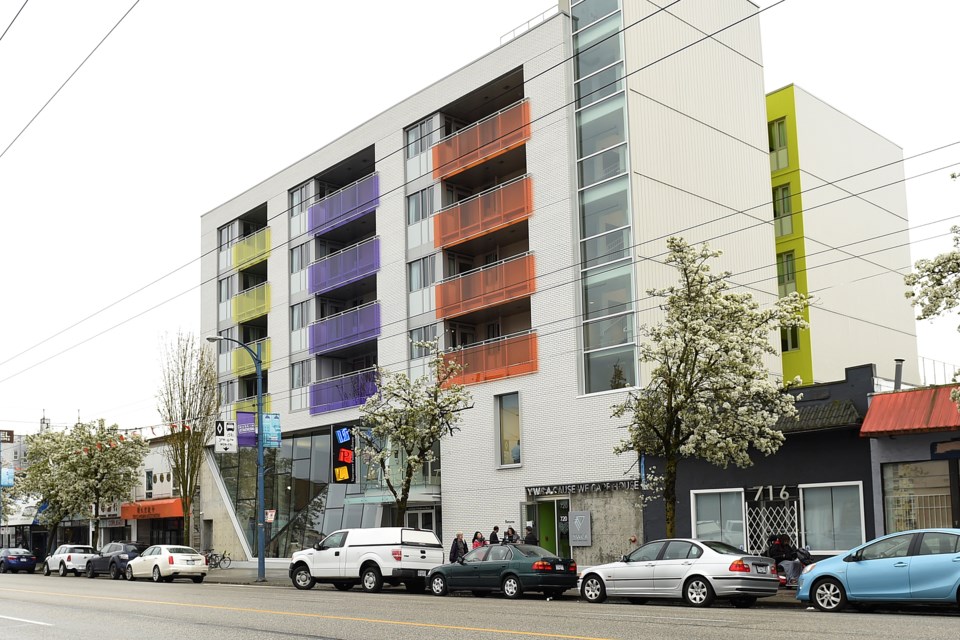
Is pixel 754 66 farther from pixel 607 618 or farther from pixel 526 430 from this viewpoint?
pixel 607 618

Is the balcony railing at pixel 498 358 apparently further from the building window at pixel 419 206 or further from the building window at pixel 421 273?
the building window at pixel 419 206

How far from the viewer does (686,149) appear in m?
34.8

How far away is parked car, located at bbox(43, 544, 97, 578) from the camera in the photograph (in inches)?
1736

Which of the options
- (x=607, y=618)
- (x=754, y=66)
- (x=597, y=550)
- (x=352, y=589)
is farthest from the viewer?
(x=754, y=66)

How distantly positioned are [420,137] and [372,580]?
18970 millimetres

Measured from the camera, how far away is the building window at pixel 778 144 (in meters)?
41.7

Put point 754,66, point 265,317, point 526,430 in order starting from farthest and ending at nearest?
point 265,317
point 754,66
point 526,430

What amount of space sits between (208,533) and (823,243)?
31.5 meters

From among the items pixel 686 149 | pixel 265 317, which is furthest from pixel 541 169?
pixel 265 317

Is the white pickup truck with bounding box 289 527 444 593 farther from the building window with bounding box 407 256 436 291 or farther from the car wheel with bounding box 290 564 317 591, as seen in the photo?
the building window with bounding box 407 256 436 291

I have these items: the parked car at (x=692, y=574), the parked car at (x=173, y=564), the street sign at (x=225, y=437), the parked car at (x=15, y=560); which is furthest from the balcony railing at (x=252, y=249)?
the parked car at (x=692, y=574)

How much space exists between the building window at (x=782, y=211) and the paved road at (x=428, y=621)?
2413 centimetres

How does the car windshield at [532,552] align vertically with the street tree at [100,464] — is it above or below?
below

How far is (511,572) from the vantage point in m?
24.3
